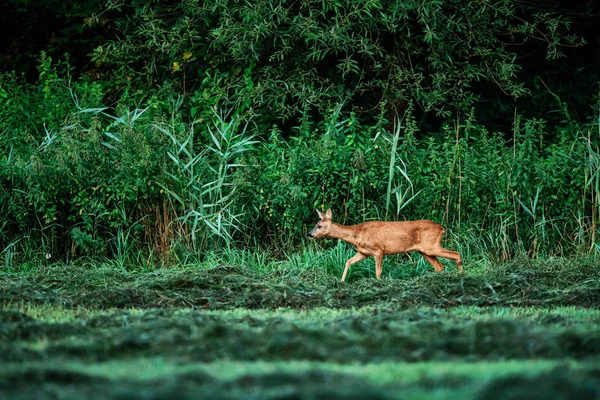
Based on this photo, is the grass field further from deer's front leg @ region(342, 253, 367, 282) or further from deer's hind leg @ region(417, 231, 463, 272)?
deer's hind leg @ region(417, 231, 463, 272)

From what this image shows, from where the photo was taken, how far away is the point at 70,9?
20422mm

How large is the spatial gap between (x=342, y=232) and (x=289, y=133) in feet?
19.0

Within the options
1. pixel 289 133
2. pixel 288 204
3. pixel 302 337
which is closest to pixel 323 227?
pixel 288 204

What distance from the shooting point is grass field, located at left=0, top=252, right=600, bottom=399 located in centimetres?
496

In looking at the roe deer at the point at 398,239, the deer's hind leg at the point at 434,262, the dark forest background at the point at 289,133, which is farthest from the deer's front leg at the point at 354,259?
the dark forest background at the point at 289,133

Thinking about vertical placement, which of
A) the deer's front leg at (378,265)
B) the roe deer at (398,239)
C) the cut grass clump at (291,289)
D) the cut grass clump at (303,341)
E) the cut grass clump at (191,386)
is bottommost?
the deer's front leg at (378,265)

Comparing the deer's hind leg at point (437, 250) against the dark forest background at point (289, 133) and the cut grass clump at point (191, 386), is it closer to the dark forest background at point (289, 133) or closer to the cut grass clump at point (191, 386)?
the dark forest background at point (289, 133)

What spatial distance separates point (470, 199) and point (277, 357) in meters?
8.29

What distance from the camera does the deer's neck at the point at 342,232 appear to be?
13.1 m

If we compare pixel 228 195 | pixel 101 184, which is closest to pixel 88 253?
pixel 101 184

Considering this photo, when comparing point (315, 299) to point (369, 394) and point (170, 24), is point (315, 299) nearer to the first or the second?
point (369, 394)

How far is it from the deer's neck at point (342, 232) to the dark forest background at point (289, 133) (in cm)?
76

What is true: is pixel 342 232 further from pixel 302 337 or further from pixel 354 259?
pixel 302 337

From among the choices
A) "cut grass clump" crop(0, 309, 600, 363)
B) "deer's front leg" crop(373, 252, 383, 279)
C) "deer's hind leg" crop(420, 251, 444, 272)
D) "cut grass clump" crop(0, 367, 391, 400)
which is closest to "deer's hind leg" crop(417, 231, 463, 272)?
"deer's hind leg" crop(420, 251, 444, 272)
